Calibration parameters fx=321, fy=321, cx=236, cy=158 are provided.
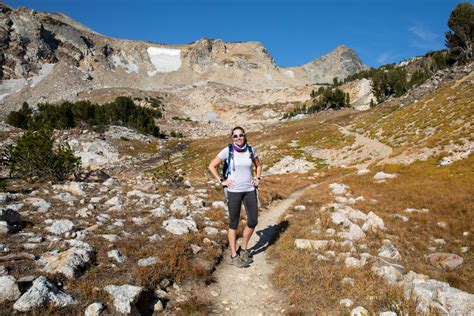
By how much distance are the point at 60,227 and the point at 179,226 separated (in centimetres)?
374

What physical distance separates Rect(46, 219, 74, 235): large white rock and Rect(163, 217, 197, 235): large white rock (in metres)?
3.10

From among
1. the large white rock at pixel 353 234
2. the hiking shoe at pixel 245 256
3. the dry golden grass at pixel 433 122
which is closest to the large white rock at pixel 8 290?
the hiking shoe at pixel 245 256

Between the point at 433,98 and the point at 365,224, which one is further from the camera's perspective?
the point at 433,98

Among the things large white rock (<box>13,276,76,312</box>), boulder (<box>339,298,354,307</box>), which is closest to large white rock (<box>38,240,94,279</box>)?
large white rock (<box>13,276,76,312</box>)

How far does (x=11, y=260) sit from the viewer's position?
7.25m

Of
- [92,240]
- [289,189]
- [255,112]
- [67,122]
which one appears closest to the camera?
[92,240]

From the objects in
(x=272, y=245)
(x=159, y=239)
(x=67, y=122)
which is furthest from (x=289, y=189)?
(x=67, y=122)

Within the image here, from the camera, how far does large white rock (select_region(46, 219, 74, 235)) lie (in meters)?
9.61

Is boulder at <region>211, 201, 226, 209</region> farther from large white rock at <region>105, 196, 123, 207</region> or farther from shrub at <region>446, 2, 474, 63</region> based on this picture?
shrub at <region>446, 2, 474, 63</region>

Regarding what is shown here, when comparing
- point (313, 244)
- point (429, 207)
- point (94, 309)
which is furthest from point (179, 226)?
point (429, 207)

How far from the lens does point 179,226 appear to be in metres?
11.4

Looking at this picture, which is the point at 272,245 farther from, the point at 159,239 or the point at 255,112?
the point at 255,112

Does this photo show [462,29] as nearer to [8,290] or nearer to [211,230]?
[211,230]

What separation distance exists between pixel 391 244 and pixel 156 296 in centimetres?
805
